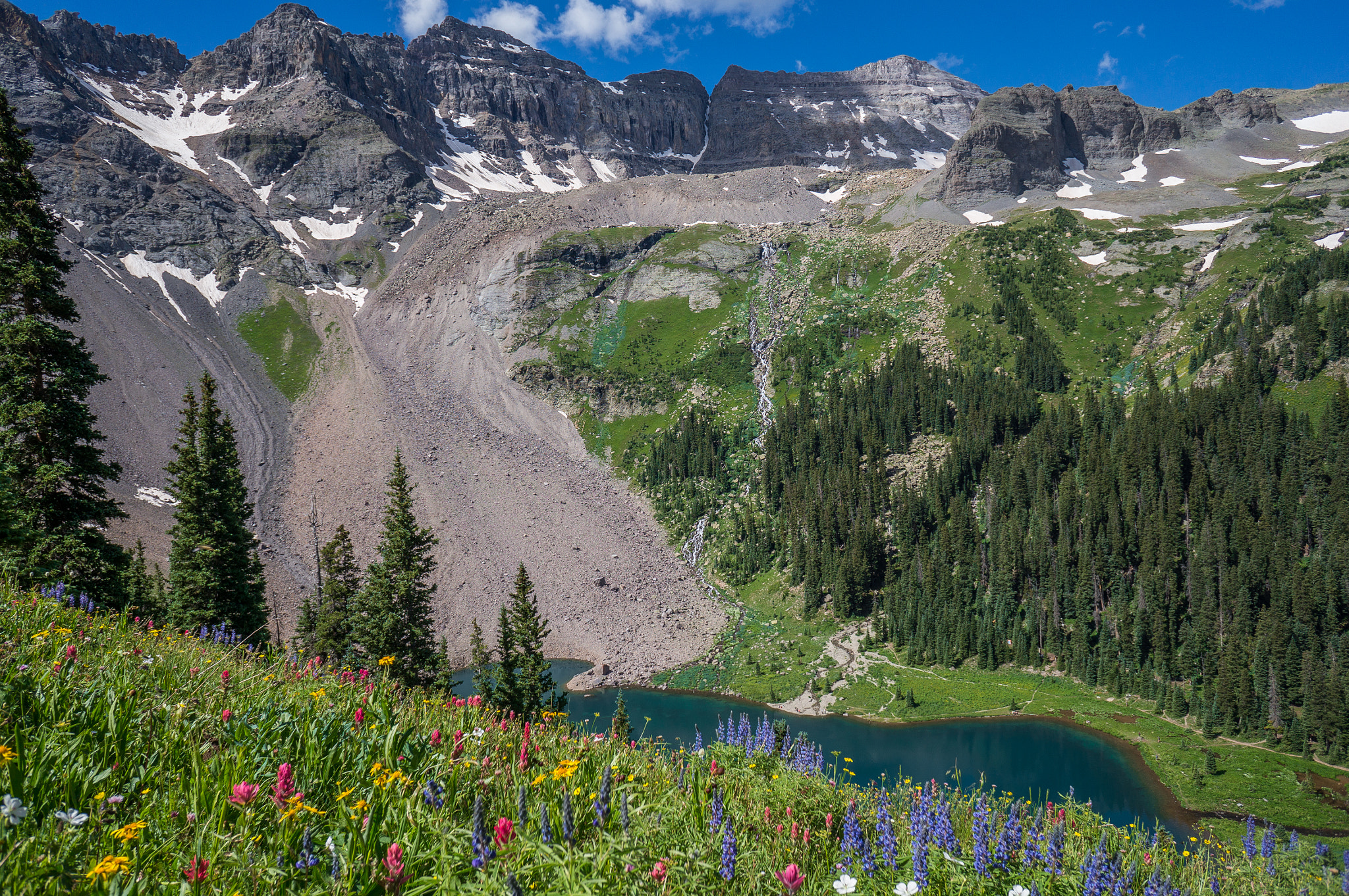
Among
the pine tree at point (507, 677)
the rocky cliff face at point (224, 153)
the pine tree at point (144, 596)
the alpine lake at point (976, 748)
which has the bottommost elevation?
the alpine lake at point (976, 748)

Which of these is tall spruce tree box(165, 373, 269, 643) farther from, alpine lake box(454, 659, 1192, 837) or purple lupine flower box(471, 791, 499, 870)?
purple lupine flower box(471, 791, 499, 870)

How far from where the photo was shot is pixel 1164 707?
2168 inches

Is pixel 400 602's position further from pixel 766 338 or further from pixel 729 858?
pixel 766 338

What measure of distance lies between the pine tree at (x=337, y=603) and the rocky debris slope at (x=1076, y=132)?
15507 cm

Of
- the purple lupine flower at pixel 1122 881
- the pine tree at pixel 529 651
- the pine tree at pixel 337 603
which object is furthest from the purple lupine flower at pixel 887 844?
the pine tree at pixel 337 603

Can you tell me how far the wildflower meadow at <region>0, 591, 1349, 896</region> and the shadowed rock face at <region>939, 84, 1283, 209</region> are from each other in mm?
167785

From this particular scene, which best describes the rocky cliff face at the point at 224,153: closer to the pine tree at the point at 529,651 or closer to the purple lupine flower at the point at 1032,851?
the pine tree at the point at 529,651

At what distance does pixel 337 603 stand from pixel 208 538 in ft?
32.5

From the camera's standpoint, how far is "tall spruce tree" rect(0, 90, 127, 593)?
16.2m

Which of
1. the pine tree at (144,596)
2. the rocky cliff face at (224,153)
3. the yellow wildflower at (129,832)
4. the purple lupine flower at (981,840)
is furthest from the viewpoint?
the rocky cliff face at (224,153)

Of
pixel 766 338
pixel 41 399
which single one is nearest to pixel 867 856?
pixel 41 399

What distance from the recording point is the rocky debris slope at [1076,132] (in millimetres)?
153625

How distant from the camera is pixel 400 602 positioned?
29984mm

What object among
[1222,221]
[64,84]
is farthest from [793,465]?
[64,84]
